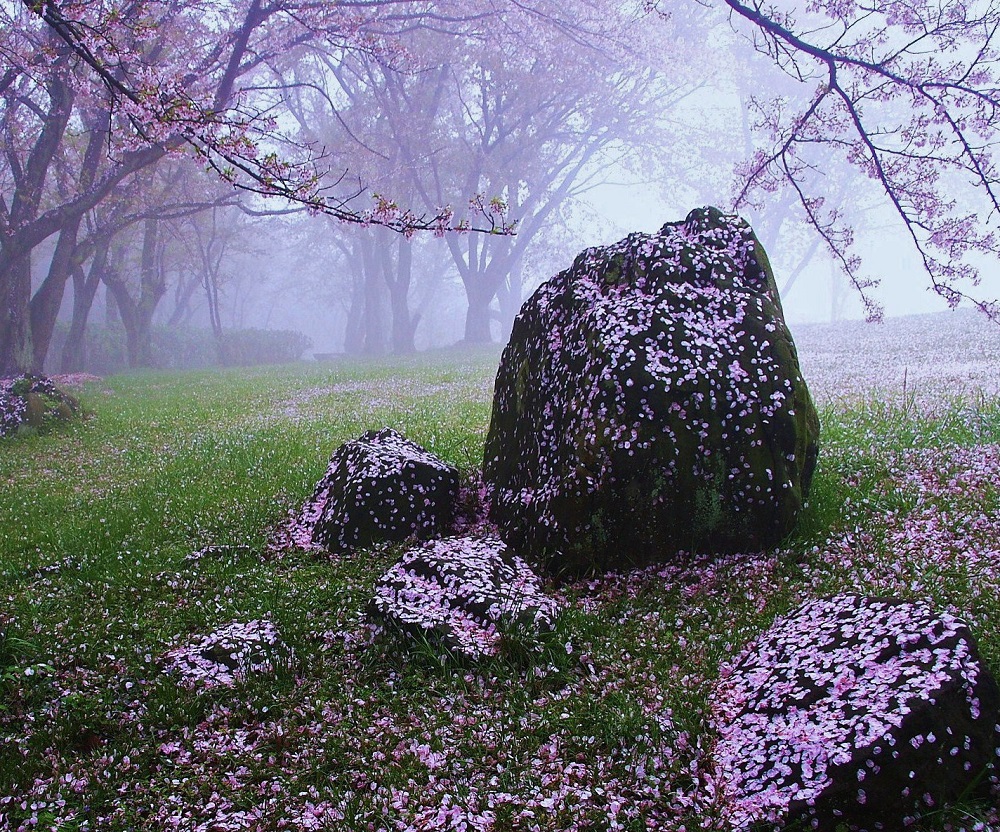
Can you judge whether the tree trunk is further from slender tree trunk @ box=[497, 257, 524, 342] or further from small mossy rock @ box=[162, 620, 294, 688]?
slender tree trunk @ box=[497, 257, 524, 342]

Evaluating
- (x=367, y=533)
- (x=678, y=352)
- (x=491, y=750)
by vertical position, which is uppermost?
(x=678, y=352)

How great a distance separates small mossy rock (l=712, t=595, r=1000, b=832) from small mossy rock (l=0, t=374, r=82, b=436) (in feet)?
51.8

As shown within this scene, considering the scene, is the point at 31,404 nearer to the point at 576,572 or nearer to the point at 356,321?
the point at 576,572

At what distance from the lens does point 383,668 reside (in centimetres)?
516

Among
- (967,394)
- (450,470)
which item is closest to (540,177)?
(967,394)

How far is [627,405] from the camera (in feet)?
20.3

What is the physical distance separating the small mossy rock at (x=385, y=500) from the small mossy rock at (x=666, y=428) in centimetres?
94

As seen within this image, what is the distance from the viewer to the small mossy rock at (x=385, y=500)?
7.39m

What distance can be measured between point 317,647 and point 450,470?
9.79ft

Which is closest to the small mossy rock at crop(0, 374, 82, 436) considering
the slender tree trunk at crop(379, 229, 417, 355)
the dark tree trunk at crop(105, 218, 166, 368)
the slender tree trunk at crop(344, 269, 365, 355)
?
the dark tree trunk at crop(105, 218, 166, 368)

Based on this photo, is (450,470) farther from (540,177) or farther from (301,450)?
(540,177)

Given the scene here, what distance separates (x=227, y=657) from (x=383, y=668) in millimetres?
1155

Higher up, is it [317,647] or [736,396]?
[736,396]

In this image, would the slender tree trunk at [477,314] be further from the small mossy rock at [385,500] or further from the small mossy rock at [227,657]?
the small mossy rock at [227,657]
